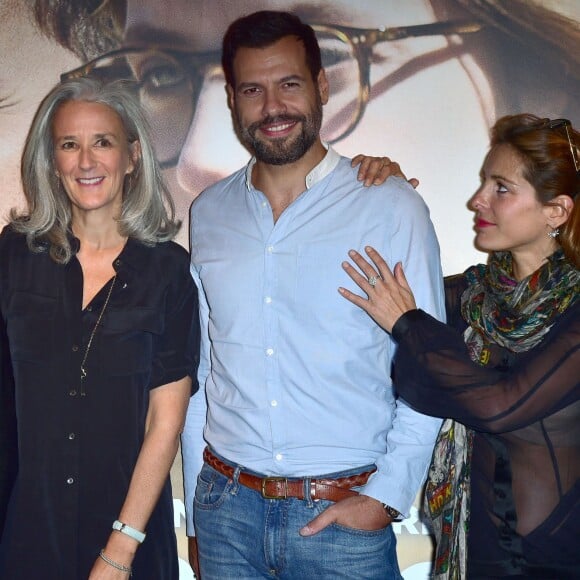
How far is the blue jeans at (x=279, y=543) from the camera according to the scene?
6.59 ft

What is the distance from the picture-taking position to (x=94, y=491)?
2102 millimetres

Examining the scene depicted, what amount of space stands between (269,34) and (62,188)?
0.72 metres

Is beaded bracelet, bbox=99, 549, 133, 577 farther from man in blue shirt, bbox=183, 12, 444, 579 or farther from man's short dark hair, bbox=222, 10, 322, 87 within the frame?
man's short dark hair, bbox=222, 10, 322, 87

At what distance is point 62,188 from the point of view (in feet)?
7.48

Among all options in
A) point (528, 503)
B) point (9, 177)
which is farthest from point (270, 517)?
point (9, 177)

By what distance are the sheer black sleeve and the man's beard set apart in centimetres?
53

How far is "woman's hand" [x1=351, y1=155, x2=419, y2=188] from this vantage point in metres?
2.14

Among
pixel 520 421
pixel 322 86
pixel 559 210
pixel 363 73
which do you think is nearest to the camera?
pixel 520 421

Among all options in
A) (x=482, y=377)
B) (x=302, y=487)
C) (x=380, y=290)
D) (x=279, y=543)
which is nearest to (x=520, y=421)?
(x=482, y=377)

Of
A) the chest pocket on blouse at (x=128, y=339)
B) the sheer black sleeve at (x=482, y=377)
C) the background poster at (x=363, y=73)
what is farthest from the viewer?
the background poster at (x=363, y=73)

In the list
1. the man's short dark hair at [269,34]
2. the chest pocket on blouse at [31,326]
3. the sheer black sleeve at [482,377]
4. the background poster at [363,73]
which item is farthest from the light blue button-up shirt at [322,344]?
the background poster at [363,73]

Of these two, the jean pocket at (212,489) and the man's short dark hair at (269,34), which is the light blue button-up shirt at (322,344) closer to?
the jean pocket at (212,489)

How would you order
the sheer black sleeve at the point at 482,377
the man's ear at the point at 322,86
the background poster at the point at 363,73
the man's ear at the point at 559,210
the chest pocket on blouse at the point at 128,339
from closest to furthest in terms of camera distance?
the sheer black sleeve at the point at 482,377 < the man's ear at the point at 559,210 < the chest pocket on blouse at the point at 128,339 < the man's ear at the point at 322,86 < the background poster at the point at 363,73

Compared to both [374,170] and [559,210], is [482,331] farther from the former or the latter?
[374,170]
